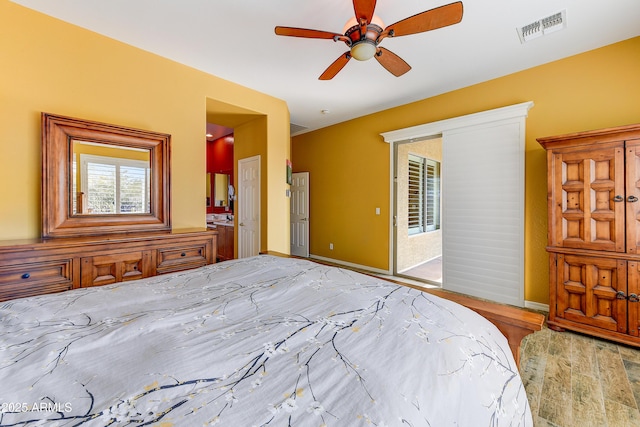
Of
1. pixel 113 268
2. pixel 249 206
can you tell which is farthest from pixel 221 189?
pixel 113 268

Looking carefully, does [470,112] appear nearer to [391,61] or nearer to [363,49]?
[391,61]

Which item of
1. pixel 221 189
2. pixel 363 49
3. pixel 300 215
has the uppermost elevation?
pixel 363 49

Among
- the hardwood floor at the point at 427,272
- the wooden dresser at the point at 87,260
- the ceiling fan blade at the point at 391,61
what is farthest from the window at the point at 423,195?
the wooden dresser at the point at 87,260

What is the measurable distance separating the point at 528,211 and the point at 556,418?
220cm

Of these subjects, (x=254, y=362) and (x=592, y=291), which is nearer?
(x=254, y=362)

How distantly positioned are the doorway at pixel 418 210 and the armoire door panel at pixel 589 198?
5.42ft

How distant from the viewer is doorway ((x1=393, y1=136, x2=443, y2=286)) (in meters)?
4.39

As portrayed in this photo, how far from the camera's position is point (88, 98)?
2395mm

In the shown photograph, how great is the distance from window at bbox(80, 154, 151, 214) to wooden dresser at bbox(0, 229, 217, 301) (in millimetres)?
394

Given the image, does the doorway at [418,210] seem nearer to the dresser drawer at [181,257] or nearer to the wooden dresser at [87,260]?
the dresser drawer at [181,257]

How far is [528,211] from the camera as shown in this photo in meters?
3.08

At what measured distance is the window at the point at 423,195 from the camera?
16.3 feet

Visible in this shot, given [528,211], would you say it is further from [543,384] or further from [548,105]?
[543,384]

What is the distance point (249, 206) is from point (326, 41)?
262 cm
